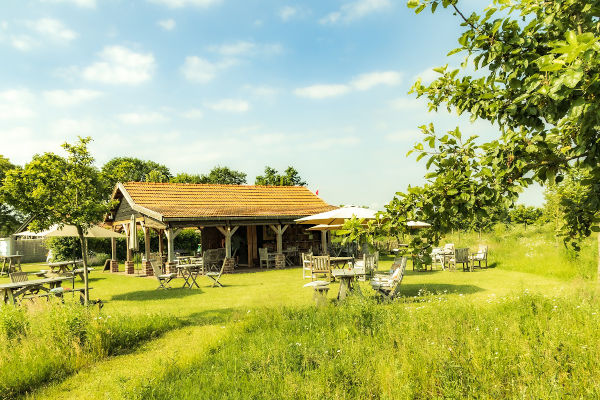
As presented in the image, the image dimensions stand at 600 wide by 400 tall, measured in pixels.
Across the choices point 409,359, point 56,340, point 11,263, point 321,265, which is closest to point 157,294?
point 321,265

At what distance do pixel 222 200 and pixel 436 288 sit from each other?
1335cm

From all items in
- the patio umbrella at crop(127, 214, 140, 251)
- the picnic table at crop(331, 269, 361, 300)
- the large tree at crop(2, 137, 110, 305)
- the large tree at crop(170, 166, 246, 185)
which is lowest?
the picnic table at crop(331, 269, 361, 300)

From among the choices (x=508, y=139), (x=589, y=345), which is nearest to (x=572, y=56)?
(x=508, y=139)

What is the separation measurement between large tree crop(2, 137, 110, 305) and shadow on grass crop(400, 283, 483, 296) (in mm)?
7868

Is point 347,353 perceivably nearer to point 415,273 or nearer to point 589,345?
point 589,345

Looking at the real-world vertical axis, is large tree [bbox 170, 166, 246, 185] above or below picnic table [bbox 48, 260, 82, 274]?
above

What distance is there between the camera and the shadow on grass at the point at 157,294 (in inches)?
442

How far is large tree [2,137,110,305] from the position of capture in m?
9.40

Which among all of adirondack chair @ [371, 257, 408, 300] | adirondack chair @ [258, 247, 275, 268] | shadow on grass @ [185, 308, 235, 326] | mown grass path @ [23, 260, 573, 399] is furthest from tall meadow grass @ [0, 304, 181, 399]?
adirondack chair @ [258, 247, 275, 268]

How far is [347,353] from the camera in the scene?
4797 mm

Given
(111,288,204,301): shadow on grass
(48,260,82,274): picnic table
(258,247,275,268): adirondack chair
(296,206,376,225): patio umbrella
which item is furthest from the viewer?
(258,247,275,268): adirondack chair

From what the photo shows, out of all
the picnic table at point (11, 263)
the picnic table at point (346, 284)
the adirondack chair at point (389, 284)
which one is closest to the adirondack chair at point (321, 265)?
the adirondack chair at point (389, 284)

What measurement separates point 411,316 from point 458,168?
3.37m

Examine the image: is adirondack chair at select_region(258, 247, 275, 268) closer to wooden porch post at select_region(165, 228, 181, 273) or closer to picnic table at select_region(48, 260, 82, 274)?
wooden porch post at select_region(165, 228, 181, 273)
